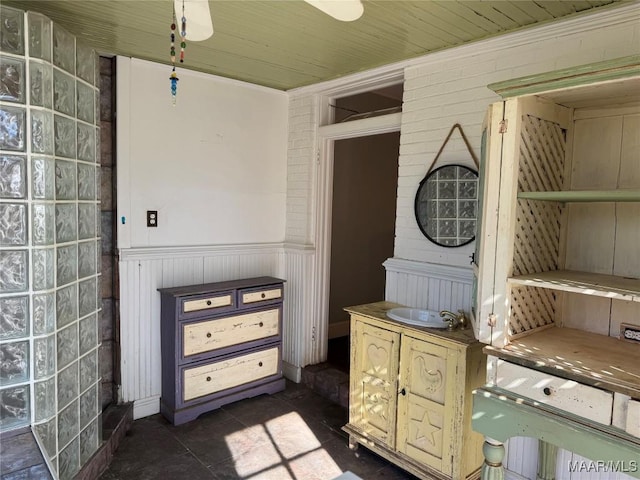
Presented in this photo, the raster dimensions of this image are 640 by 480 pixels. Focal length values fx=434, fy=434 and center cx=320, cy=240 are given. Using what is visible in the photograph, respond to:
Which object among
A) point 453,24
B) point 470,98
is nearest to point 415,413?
point 470,98

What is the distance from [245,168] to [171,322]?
1370 millimetres

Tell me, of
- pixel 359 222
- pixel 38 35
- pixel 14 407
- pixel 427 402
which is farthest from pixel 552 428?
pixel 359 222

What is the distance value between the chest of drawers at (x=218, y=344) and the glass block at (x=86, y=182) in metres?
0.88

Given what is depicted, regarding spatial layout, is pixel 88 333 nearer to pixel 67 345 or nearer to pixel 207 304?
pixel 67 345

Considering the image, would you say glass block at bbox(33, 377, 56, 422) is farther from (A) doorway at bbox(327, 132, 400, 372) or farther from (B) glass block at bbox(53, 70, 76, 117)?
(A) doorway at bbox(327, 132, 400, 372)

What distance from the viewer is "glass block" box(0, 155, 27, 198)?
195 centimetres

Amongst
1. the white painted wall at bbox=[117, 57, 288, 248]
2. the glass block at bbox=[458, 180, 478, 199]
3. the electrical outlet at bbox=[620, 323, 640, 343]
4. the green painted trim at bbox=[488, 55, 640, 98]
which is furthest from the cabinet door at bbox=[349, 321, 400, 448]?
the white painted wall at bbox=[117, 57, 288, 248]

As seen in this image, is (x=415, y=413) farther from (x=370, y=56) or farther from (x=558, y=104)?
(x=370, y=56)

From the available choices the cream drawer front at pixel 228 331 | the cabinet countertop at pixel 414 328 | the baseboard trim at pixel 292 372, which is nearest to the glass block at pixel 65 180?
Answer: the cream drawer front at pixel 228 331

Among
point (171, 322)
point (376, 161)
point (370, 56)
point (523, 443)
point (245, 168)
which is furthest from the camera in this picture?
point (376, 161)

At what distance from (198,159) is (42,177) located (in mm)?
1386

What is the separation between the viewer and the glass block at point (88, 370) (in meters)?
2.38

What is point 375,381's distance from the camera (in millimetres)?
2586

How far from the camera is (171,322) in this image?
3006mm
